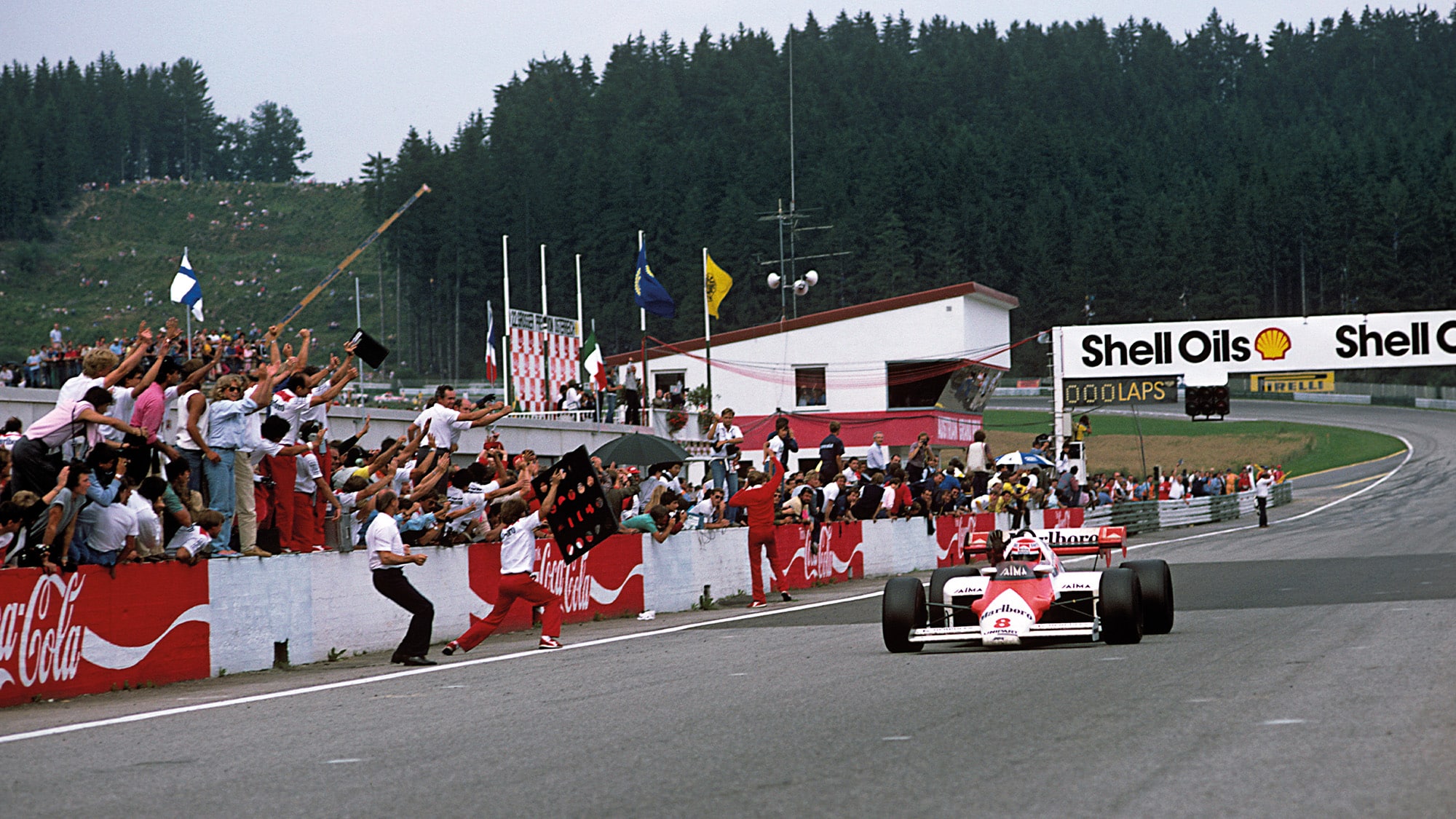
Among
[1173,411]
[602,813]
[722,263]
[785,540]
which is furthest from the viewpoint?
[722,263]

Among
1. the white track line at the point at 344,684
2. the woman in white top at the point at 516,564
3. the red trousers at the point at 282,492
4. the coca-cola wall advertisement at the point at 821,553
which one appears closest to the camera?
the white track line at the point at 344,684

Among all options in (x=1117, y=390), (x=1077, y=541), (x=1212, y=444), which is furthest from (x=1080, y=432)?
(x=1212, y=444)

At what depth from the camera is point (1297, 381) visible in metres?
43.4

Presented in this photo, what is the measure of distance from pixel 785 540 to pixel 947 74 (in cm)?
14159

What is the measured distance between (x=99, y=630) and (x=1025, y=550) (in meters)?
7.21

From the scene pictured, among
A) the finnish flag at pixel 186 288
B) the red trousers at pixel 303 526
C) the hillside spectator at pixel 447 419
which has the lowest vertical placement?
the red trousers at pixel 303 526

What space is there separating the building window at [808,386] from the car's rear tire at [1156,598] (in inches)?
1552

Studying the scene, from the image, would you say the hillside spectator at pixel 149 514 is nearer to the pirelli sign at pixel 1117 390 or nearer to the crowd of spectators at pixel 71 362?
the crowd of spectators at pixel 71 362

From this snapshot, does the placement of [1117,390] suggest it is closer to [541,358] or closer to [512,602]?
[541,358]

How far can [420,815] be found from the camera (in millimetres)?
5867

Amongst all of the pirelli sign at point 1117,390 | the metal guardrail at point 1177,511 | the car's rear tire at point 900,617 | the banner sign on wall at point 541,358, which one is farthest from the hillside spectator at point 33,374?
the pirelli sign at point 1117,390

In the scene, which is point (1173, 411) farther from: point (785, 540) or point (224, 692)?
point (224, 692)

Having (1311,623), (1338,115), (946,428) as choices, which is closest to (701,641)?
(1311,623)

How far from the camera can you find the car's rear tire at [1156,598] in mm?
12648
